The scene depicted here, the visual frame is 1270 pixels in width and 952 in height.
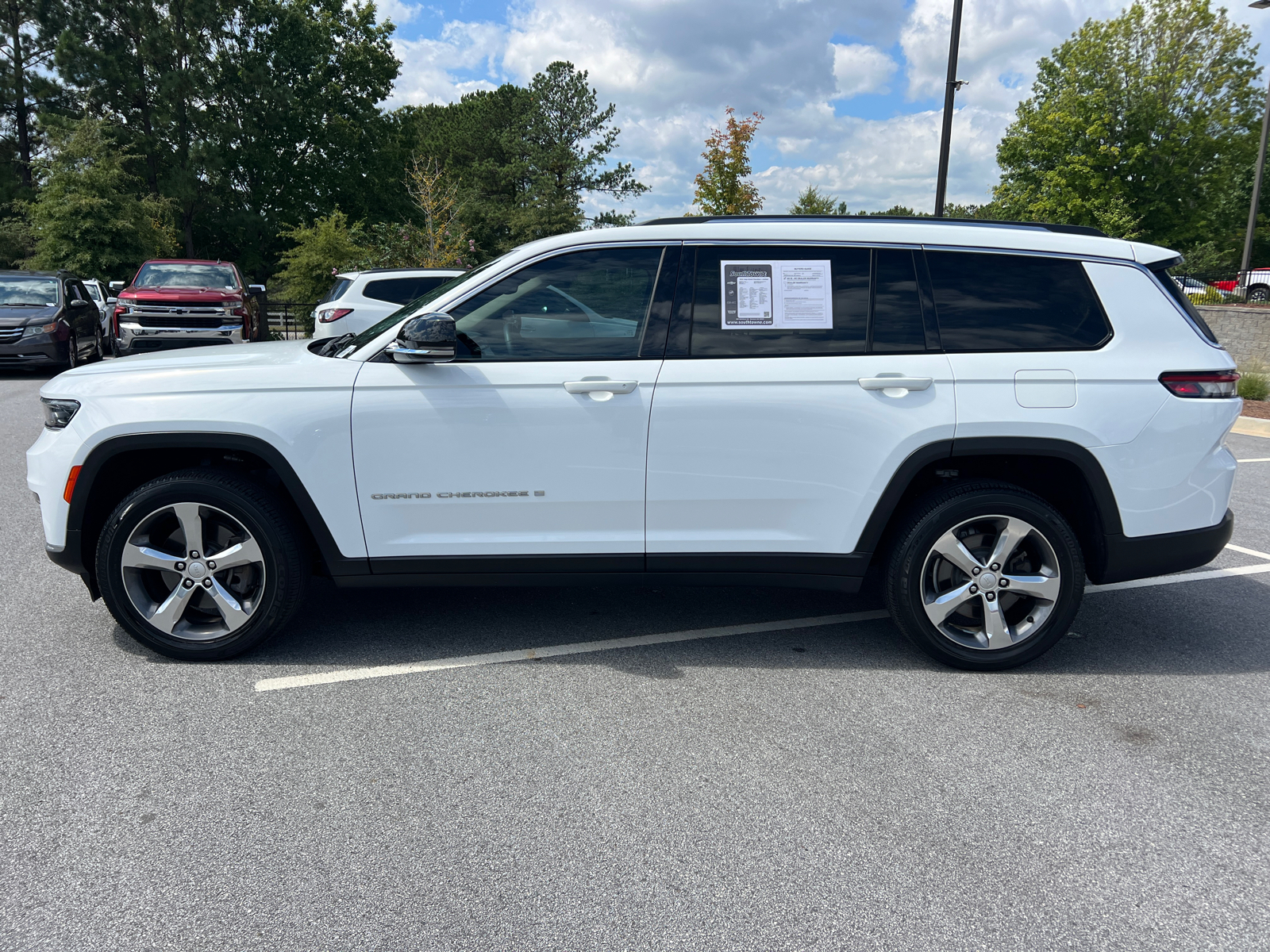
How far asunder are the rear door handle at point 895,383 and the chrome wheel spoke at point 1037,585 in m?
0.93

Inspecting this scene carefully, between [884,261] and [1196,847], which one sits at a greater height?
[884,261]

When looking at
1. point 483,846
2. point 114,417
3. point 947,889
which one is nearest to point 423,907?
point 483,846

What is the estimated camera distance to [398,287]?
1270 cm

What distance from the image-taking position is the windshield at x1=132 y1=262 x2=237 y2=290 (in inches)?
605

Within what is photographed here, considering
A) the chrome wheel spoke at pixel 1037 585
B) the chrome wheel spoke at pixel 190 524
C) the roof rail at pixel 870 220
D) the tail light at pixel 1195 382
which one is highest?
the roof rail at pixel 870 220

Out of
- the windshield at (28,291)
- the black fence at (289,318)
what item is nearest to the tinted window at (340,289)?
the windshield at (28,291)

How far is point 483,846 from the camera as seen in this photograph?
2.71 metres

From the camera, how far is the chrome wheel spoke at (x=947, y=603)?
3980mm

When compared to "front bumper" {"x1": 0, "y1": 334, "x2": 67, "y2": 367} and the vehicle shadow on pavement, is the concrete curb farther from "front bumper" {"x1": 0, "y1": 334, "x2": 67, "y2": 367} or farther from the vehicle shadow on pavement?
"front bumper" {"x1": 0, "y1": 334, "x2": 67, "y2": 367}

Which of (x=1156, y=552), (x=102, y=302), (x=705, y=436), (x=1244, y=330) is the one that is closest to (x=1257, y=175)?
(x=1244, y=330)

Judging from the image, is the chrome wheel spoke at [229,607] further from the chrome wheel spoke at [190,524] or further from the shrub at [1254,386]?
the shrub at [1254,386]

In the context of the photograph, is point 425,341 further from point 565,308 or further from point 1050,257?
point 1050,257

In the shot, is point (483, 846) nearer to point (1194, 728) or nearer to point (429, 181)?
point (1194, 728)

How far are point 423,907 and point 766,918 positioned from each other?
91 cm
